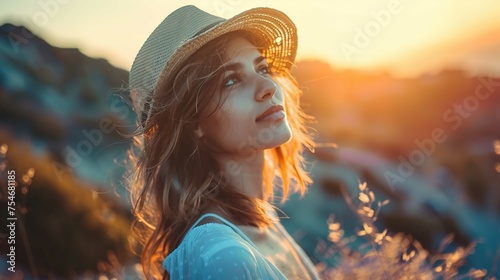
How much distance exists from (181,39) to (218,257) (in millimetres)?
861

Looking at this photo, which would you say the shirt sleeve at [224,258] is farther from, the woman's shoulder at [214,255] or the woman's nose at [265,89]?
the woman's nose at [265,89]

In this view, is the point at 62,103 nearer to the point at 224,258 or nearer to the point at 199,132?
the point at 199,132

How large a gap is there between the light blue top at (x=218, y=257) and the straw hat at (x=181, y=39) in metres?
0.54

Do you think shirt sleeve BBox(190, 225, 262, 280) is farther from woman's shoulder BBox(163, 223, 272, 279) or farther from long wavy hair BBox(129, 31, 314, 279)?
long wavy hair BBox(129, 31, 314, 279)

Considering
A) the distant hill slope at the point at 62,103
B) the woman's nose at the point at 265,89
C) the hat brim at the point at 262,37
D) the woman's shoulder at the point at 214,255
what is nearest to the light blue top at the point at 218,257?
the woman's shoulder at the point at 214,255

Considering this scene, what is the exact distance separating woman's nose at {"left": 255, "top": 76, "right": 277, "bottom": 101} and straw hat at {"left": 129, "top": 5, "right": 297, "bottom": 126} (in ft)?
0.73

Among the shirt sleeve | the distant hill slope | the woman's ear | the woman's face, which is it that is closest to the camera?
the shirt sleeve

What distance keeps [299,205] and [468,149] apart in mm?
1898

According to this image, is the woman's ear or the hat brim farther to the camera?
the woman's ear

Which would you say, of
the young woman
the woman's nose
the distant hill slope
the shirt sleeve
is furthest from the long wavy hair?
the distant hill slope

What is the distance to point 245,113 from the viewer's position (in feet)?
7.79

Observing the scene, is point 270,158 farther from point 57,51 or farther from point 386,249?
point 57,51

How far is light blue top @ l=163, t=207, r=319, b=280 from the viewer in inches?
78.6

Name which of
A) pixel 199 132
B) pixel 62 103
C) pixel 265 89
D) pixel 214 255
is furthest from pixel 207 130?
pixel 62 103
